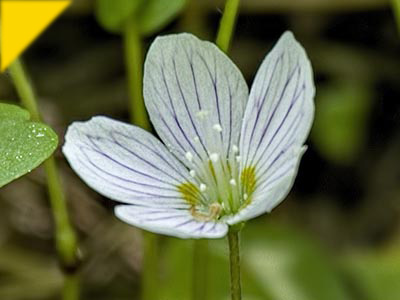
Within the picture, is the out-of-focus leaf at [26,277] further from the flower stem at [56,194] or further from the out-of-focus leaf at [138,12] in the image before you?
the out-of-focus leaf at [138,12]

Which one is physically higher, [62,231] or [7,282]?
[62,231]

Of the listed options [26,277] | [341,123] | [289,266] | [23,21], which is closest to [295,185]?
[341,123]

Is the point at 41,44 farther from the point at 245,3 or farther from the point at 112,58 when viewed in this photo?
the point at 245,3

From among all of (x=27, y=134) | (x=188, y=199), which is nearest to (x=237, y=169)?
(x=188, y=199)

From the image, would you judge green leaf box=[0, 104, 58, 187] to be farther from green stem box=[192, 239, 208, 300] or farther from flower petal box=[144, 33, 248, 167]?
green stem box=[192, 239, 208, 300]

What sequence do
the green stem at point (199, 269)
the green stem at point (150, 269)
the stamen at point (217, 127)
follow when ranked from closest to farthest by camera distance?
the stamen at point (217, 127) < the green stem at point (199, 269) < the green stem at point (150, 269)

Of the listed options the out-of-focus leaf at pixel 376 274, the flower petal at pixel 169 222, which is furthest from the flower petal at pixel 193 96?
the out-of-focus leaf at pixel 376 274

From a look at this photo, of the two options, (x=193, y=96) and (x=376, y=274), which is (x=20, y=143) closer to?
(x=193, y=96)
